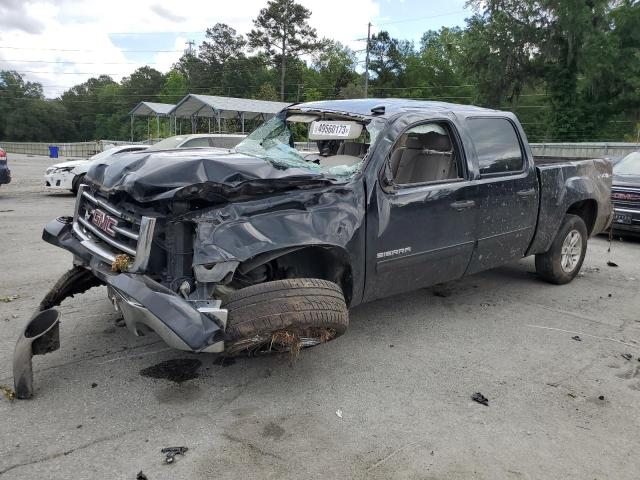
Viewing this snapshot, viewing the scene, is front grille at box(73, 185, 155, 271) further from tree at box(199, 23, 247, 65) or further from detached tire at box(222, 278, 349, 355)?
tree at box(199, 23, 247, 65)

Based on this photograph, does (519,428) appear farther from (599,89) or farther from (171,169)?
(599,89)

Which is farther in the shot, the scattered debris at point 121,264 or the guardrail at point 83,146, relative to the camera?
the guardrail at point 83,146

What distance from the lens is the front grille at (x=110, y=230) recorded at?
305cm

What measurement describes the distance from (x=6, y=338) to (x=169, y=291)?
6.32 feet

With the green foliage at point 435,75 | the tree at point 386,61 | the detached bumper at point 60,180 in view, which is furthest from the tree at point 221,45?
the detached bumper at point 60,180

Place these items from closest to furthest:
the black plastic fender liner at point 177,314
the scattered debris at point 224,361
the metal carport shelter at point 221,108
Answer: the black plastic fender liner at point 177,314 → the scattered debris at point 224,361 → the metal carport shelter at point 221,108

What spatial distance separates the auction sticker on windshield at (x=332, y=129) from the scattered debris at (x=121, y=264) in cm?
193

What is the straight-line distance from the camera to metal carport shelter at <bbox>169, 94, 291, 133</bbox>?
26.3 m

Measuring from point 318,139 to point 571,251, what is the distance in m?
3.28

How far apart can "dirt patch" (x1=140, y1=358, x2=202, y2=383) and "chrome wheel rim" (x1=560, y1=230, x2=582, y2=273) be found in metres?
4.14

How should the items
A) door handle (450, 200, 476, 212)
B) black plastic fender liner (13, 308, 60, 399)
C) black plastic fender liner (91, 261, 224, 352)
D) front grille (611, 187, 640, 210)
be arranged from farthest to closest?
front grille (611, 187, 640, 210)
door handle (450, 200, 476, 212)
black plastic fender liner (13, 308, 60, 399)
black plastic fender liner (91, 261, 224, 352)

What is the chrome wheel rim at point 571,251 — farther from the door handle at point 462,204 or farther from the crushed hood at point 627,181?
the crushed hood at point 627,181

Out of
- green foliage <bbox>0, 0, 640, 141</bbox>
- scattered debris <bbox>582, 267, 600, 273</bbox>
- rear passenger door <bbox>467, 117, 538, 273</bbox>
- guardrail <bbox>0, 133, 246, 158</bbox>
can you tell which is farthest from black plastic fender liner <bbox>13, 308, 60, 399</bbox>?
green foliage <bbox>0, 0, 640, 141</bbox>

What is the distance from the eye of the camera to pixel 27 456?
260 centimetres
